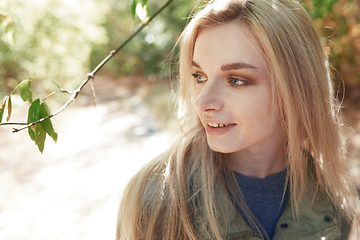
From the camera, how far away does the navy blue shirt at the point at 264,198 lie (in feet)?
5.74

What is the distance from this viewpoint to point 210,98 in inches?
56.1

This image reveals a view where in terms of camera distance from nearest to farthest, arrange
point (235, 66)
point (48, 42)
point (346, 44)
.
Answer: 1. point (235, 66)
2. point (346, 44)
3. point (48, 42)

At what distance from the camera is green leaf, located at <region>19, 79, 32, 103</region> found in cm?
114

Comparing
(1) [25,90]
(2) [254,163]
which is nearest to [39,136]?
(1) [25,90]

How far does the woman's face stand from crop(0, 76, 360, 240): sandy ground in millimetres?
827

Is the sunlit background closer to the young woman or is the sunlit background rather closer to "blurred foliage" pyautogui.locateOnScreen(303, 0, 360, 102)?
"blurred foliage" pyautogui.locateOnScreen(303, 0, 360, 102)

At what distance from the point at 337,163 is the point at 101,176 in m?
3.96

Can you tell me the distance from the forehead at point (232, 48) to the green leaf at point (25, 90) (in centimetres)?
76

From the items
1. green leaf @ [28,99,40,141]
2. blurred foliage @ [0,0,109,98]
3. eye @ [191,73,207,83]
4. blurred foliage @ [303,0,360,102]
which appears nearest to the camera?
green leaf @ [28,99,40,141]

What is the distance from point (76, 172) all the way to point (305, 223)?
4.21 meters

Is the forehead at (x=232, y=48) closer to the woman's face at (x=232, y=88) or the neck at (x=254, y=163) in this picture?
the woman's face at (x=232, y=88)

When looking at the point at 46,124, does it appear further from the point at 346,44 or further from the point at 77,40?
the point at 77,40

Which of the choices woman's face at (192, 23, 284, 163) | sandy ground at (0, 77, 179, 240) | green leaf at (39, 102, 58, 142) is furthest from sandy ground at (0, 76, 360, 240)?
green leaf at (39, 102, 58, 142)

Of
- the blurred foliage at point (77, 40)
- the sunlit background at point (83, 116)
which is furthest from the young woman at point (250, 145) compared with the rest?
the blurred foliage at point (77, 40)
